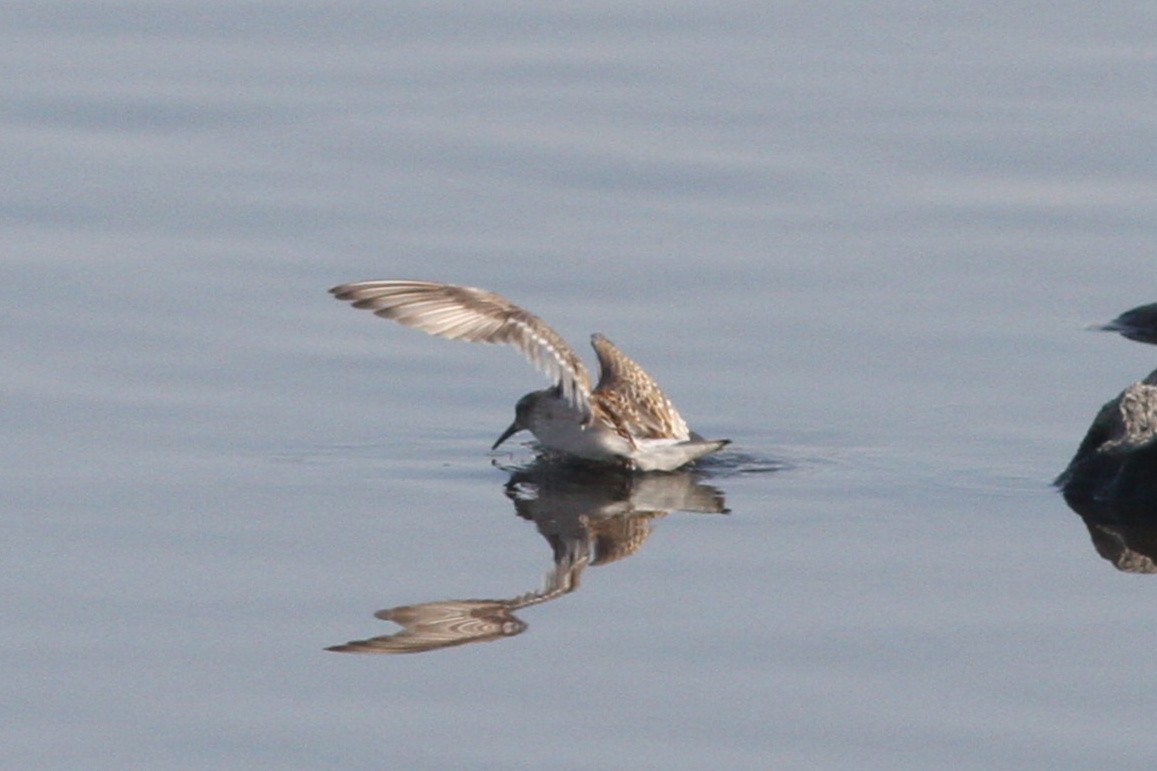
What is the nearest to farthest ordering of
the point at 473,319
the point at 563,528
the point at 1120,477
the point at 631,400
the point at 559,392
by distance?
the point at 563,528
the point at 1120,477
the point at 473,319
the point at 559,392
the point at 631,400

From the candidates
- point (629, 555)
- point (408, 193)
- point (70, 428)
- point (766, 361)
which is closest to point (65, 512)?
point (70, 428)

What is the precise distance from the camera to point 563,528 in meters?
9.43

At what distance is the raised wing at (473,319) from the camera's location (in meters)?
10.1

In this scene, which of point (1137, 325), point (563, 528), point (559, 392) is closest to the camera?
point (563, 528)

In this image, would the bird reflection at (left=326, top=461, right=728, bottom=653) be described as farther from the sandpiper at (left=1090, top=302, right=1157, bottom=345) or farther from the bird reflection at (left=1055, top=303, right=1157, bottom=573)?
the sandpiper at (left=1090, top=302, right=1157, bottom=345)

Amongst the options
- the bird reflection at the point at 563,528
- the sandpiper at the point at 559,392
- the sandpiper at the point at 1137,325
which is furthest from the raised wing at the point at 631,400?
the sandpiper at the point at 1137,325

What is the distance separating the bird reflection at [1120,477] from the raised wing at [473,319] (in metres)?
1.99

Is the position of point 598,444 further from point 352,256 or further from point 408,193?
point 408,193

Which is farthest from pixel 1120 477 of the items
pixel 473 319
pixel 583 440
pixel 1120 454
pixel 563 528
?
pixel 473 319

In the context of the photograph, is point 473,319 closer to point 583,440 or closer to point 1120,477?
point 583,440

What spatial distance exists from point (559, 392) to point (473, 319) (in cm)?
52

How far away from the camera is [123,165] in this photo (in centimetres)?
1412

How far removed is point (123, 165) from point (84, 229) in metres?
1.23

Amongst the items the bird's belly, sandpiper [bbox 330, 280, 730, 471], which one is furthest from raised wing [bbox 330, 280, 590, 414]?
the bird's belly
